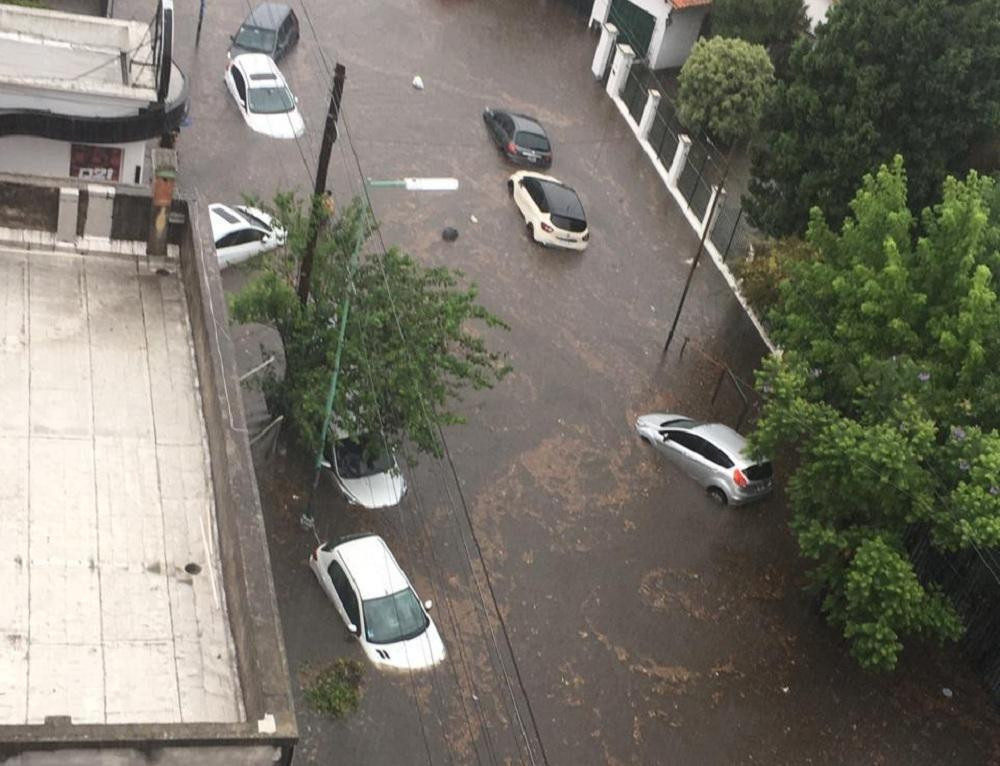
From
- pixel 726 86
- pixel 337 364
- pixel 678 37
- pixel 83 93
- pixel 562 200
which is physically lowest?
pixel 562 200

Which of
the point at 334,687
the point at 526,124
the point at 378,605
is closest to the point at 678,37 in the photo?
the point at 526,124

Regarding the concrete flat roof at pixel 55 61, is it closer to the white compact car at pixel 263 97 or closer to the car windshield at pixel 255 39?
the white compact car at pixel 263 97

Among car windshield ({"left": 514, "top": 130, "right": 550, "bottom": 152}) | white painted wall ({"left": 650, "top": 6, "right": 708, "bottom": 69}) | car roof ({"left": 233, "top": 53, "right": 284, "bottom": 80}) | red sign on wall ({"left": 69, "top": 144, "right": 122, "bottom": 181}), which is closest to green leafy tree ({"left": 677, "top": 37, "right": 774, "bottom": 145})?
car windshield ({"left": 514, "top": 130, "right": 550, "bottom": 152})

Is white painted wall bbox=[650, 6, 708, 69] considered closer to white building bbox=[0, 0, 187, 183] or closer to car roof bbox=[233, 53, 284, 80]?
car roof bbox=[233, 53, 284, 80]

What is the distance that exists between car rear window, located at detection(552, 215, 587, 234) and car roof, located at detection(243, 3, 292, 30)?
1005 centimetres

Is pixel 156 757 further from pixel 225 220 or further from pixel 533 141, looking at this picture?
pixel 533 141

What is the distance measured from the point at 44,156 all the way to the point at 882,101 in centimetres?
1647

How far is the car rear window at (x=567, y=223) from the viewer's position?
1181 inches

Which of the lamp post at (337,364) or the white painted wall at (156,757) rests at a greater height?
the white painted wall at (156,757)

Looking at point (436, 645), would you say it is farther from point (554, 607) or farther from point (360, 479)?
point (360, 479)

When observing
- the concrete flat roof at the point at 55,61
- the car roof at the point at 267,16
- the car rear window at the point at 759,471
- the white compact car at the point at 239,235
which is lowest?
the car rear window at the point at 759,471

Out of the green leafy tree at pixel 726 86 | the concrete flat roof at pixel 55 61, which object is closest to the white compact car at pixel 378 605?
the concrete flat roof at pixel 55 61

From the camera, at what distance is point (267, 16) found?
34.4 metres

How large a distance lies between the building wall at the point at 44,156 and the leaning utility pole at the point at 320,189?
368 centimetres
